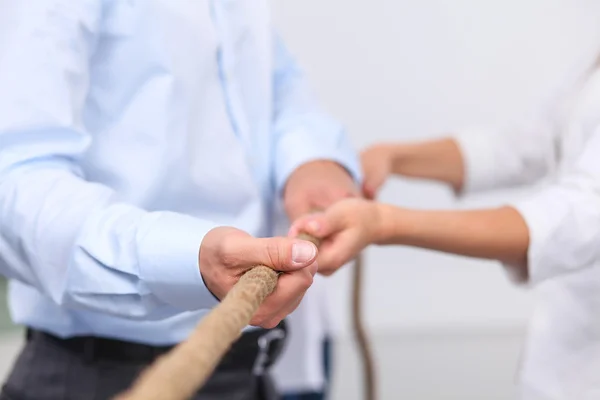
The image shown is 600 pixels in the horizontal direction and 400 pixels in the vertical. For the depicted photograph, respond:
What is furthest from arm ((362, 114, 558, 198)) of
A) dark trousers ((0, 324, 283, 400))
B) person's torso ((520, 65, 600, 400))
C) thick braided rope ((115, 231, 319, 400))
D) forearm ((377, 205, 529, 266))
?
thick braided rope ((115, 231, 319, 400))

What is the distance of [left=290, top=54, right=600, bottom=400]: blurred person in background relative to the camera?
1.87ft

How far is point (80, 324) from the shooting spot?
1.90 feet

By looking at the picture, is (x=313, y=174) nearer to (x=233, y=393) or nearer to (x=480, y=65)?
(x=233, y=393)

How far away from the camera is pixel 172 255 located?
450mm

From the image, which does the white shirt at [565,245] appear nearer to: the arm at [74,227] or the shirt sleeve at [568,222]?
the shirt sleeve at [568,222]

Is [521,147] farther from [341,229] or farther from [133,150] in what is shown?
[133,150]

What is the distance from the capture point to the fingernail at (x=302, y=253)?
42 cm

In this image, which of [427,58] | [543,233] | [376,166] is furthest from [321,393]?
[427,58]

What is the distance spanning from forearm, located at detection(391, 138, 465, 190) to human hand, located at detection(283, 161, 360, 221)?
17 centimetres

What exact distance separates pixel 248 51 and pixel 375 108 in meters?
0.52

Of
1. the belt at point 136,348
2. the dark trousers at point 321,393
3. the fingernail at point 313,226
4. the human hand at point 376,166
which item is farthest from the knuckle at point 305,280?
the dark trousers at point 321,393

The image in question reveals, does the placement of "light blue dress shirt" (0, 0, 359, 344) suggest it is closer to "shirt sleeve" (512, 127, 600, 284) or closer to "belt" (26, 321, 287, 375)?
"belt" (26, 321, 287, 375)

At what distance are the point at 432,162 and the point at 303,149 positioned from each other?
0.22m

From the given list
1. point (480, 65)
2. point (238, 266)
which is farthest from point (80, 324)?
point (480, 65)
